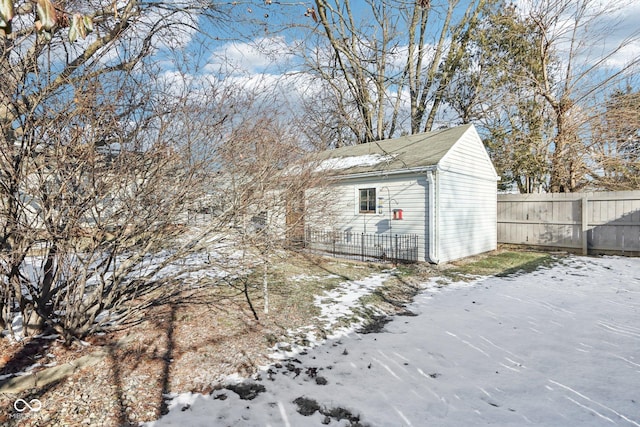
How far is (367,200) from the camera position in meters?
11.0

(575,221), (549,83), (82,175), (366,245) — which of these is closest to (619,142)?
(549,83)

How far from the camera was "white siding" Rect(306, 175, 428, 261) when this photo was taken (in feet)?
31.3

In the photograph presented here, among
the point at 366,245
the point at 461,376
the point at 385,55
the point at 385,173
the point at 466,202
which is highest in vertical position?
the point at 385,55

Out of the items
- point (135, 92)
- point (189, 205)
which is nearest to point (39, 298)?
point (189, 205)

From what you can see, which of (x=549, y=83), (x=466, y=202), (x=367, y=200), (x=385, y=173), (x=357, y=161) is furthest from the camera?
(x=549, y=83)

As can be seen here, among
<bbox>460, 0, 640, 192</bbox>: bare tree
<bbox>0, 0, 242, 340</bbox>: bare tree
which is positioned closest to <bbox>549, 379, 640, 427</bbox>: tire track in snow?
<bbox>0, 0, 242, 340</bbox>: bare tree

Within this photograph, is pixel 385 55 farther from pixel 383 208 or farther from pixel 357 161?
pixel 357 161

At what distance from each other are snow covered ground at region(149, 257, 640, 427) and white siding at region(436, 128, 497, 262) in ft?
14.0

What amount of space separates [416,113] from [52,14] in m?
18.4

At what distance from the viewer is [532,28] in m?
15.1

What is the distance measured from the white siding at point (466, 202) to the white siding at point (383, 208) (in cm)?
55

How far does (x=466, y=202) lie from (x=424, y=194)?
2159 millimetres

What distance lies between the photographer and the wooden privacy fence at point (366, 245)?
976cm

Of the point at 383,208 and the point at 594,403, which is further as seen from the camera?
the point at 383,208
